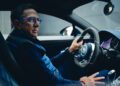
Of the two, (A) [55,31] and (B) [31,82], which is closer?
(B) [31,82]

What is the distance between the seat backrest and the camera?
2525 millimetres

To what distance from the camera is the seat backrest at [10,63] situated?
2525 mm

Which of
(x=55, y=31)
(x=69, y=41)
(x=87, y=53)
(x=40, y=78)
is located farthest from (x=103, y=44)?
(x=55, y=31)

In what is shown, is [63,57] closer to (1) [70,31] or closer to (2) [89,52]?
(2) [89,52]

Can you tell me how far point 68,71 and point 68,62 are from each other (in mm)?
80

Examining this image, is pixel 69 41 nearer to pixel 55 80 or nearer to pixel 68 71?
pixel 68 71

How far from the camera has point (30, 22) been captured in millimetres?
3027

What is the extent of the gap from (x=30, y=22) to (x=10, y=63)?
0.55m

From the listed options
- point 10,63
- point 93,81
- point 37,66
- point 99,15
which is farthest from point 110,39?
point 99,15

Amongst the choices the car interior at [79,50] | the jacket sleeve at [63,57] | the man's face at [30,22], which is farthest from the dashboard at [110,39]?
the man's face at [30,22]

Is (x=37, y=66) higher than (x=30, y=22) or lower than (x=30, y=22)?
lower

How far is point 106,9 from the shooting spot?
435cm

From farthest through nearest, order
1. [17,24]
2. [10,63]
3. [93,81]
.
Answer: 1. [17,24]
2. [93,81]
3. [10,63]

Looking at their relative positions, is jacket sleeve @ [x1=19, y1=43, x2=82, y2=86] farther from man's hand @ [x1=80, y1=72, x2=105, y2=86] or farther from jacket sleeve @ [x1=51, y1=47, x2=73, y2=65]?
jacket sleeve @ [x1=51, y1=47, x2=73, y2=65]
